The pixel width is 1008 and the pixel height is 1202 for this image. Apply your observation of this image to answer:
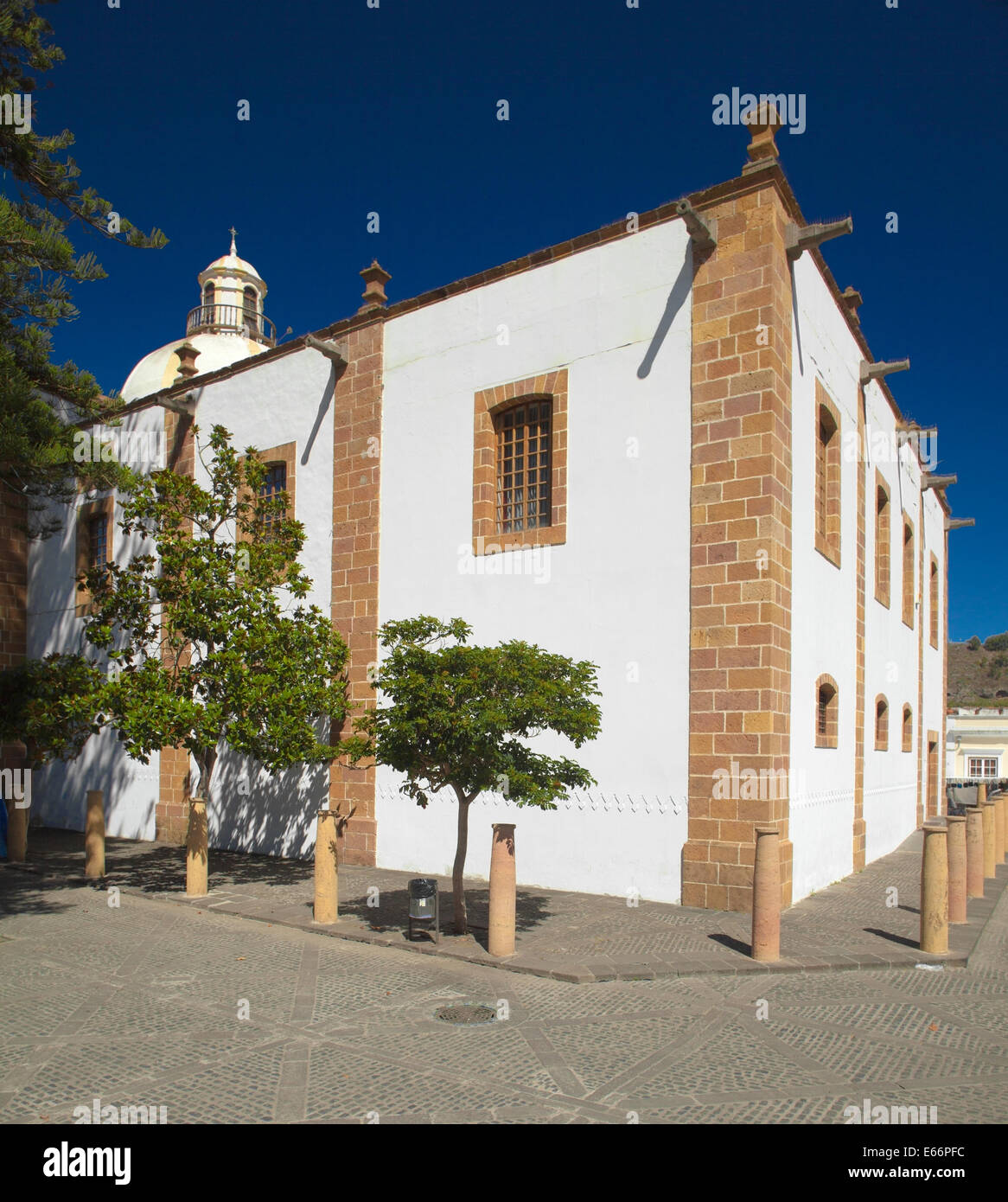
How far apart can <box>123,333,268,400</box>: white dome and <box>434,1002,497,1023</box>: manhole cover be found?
1031 inches

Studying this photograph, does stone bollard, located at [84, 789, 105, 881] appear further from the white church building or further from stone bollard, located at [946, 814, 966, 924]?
stone bollard, located at [946, 814, 966, 924]

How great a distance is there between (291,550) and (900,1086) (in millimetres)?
8564

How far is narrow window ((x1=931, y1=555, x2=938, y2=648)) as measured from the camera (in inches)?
960

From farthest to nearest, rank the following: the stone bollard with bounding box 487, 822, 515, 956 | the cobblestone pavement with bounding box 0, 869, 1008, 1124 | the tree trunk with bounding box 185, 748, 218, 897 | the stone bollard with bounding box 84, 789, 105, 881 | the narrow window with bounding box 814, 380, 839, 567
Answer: the narrow window with bounding box 814, 380, 839, 567
the stone bollard with bounding box 84, 789, 105, 881
the tree trunk with bounding box 185, 748, 218, 897
the stone bollard with bounding box 487, 822, 515, 956
the cobblestone pavement with bounding box 0, 869, 1008, 1124

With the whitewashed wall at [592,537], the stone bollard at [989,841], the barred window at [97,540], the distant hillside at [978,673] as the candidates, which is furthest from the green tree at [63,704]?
the distant hillside at [978,673]

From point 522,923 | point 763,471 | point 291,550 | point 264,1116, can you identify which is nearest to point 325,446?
point 291,550

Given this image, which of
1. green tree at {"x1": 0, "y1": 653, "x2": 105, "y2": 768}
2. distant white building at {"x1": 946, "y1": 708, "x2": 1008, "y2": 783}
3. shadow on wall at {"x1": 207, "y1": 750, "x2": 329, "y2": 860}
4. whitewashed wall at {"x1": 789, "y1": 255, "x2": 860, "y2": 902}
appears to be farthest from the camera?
distant white building at {"x1": 946, "y1": 708, "x2": 1008, "y2": 783}

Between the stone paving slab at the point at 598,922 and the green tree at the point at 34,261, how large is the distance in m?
5.18

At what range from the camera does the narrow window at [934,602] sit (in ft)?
80.0

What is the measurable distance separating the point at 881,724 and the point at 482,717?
36.6ft

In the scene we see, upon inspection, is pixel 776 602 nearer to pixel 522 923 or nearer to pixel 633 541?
pixel 633 541

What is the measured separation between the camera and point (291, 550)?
11.5m

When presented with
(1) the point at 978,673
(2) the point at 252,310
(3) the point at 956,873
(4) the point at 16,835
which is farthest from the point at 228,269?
(1) the point at 978,673

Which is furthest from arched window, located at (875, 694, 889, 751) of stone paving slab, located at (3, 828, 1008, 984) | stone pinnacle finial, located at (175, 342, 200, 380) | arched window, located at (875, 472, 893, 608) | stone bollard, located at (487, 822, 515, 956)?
stone pinnacle finial, located at (175, 342, 200, 380)
